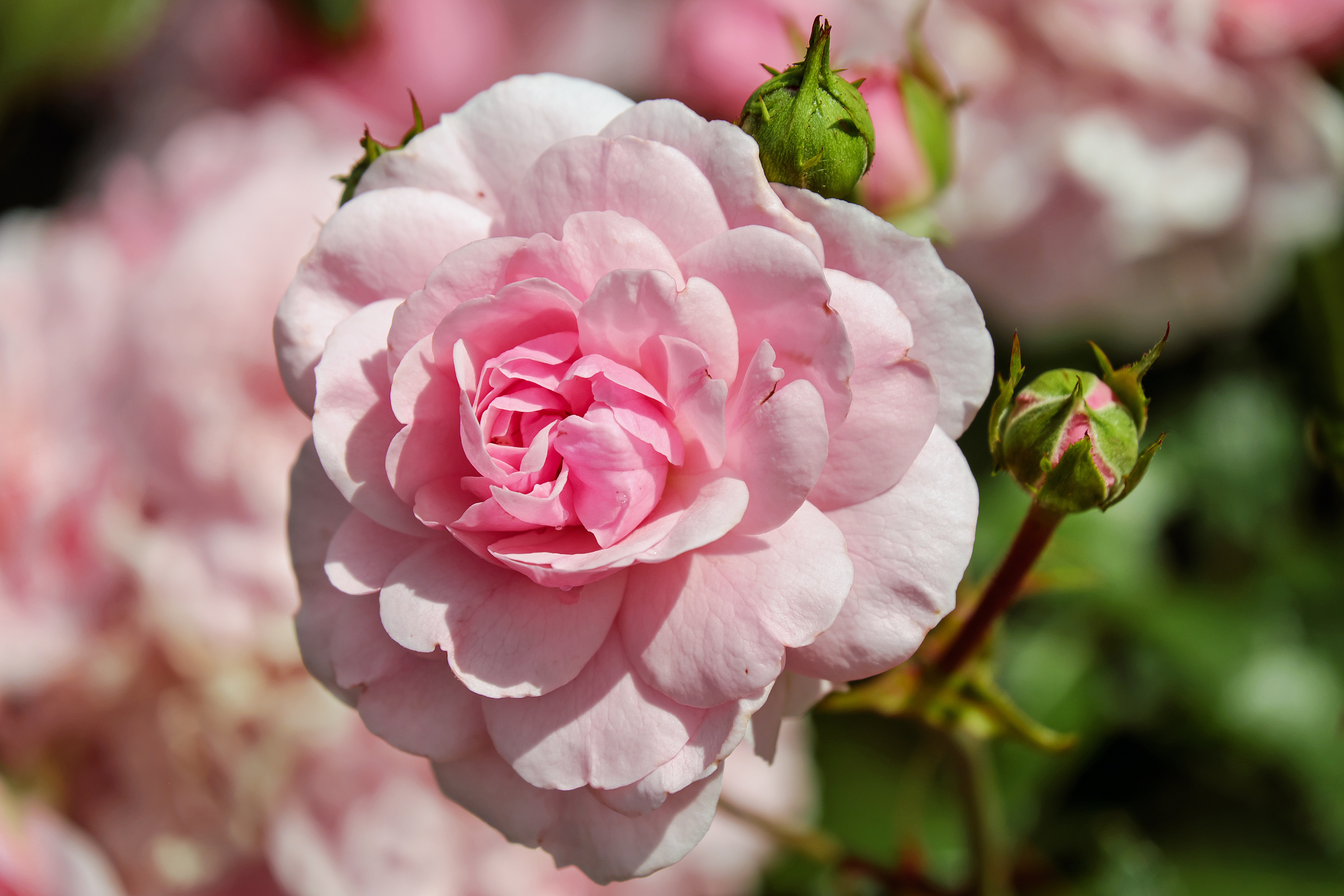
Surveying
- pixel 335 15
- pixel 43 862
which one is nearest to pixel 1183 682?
pixel 43 862

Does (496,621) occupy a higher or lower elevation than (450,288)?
lower

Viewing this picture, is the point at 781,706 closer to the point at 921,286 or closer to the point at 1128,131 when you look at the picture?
the point at 921,286

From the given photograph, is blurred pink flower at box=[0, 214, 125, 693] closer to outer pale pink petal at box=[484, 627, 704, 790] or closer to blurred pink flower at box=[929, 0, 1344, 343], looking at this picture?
outer pale pink petal at box=[484, 627, 704, 790]

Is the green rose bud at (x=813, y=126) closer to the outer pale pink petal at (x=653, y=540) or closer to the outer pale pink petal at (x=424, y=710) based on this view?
the outer pale pink petal at (x=653, y=540)

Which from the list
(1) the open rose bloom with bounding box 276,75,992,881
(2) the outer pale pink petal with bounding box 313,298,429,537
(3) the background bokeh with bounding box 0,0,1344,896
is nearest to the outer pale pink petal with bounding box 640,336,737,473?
(1) the open rose bloom with bounding box 276,75,992,881

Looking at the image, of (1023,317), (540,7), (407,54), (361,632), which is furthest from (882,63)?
(540,7)

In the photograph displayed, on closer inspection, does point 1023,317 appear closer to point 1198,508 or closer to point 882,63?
point 1198,508
